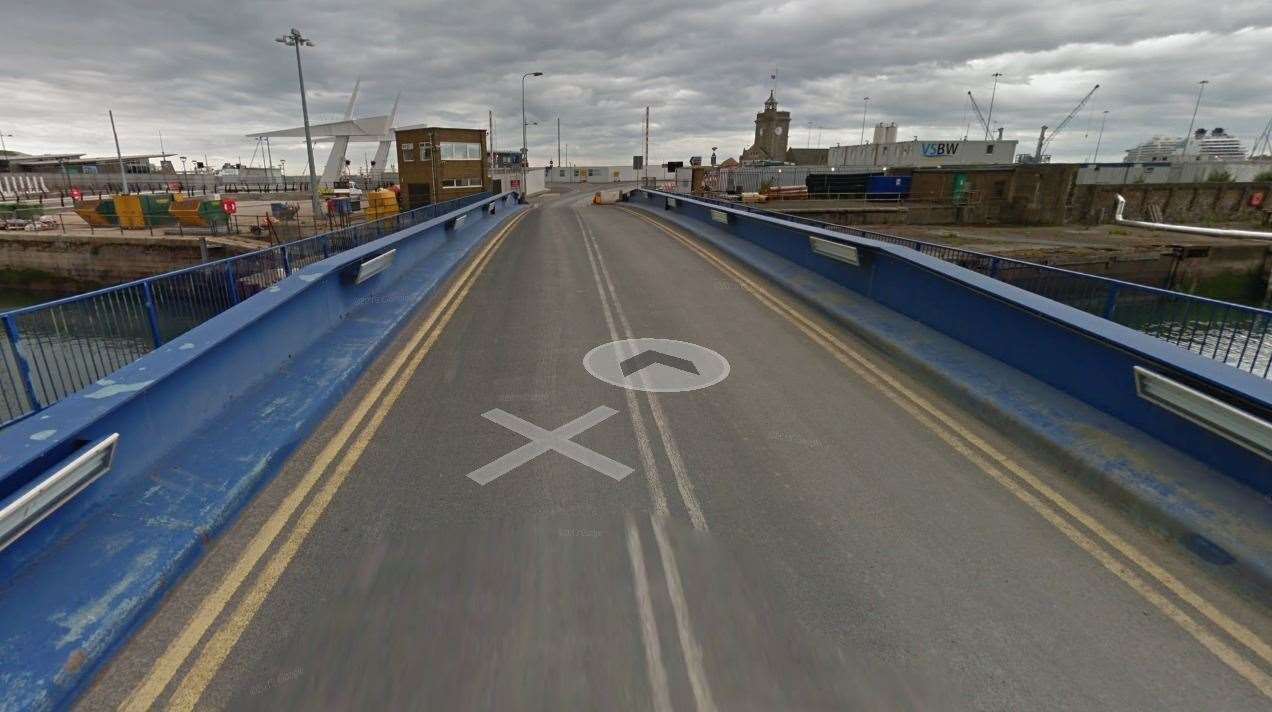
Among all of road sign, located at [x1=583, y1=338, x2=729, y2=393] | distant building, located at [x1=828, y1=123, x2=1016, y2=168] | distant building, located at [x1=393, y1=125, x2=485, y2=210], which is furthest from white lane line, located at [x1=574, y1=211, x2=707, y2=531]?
distant building, located at [x1=828, y1=123, x2=1016, y2=168]

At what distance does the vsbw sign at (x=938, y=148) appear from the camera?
95.1 meters

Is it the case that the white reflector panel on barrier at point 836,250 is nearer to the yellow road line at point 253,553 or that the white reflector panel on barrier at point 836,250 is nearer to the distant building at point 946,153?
the yellow road line at point 253,553

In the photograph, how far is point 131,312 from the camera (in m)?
5.84

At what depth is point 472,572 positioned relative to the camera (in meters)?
3.95

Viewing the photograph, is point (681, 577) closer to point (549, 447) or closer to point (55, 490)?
point (549, 447)

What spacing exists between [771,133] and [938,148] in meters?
55.9

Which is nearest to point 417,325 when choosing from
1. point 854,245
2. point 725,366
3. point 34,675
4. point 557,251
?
point 725,366

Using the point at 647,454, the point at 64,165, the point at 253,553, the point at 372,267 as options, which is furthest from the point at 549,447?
the point at 64,165

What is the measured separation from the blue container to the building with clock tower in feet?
290

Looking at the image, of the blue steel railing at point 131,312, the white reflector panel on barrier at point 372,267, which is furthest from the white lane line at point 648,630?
the white reflector panel on barrier at point 372,267

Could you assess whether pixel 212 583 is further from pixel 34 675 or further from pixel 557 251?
pixel 557 251

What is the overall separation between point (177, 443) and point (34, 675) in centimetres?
261

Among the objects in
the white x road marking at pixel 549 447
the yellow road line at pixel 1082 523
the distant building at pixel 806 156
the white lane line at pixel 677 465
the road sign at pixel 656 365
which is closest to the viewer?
the yellow road line at pixel 1082 523

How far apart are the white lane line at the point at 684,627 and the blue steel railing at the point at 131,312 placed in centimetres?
486
